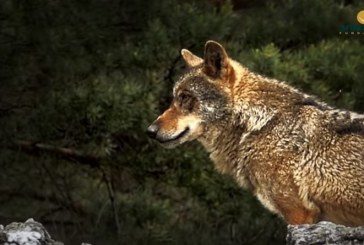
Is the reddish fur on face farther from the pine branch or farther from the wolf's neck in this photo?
the pine branch

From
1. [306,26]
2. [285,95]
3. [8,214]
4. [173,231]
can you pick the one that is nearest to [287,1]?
[306,26]

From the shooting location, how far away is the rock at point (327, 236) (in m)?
5.49

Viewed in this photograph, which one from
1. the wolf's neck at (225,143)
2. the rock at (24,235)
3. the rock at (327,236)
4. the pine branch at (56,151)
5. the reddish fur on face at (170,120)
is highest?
the rock at (327,236)

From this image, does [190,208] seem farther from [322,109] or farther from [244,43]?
[322,109]

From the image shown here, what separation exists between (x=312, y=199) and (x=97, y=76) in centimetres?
442

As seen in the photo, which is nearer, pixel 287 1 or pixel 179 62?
pixel 179 62

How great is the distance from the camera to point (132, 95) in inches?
423

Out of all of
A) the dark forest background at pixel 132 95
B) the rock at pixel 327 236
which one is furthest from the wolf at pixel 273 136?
the dark forest background at pixel 132 95

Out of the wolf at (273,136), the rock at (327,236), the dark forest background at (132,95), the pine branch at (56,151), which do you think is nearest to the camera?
the rock at (327,236)

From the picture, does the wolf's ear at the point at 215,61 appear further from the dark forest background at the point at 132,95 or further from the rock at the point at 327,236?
the rock at the point at 327,236

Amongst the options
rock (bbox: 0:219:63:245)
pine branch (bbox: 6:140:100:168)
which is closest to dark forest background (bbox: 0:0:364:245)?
pine branch (bbox: 6:140:100:168)

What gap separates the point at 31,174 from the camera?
43.3ft

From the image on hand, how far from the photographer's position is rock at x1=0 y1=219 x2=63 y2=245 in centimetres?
556

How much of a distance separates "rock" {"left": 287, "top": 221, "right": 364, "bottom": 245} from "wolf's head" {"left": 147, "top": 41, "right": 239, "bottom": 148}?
2.57 meters
